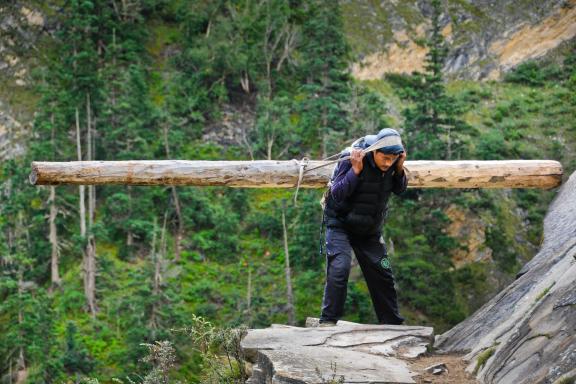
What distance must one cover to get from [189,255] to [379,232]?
24692 millimetres

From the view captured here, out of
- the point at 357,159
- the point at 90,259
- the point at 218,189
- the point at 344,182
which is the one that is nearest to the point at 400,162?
the point at 357,159

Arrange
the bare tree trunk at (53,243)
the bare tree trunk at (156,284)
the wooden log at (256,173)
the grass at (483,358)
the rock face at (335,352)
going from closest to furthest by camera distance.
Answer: the rock face at (335,352)
the grass at (483,358)
the wooden log at (256,173)
the bare tree trunk at (156,284)
the bare tree trunk at (53,243)

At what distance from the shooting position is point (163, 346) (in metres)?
7.33

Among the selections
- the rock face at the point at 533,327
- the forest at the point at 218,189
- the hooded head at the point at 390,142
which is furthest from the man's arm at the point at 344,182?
the forest at the point at 218,189

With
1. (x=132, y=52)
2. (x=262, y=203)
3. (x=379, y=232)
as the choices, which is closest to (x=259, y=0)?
(x=132, y=52)

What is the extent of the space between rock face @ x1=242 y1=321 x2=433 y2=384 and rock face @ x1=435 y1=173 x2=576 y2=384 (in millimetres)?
622

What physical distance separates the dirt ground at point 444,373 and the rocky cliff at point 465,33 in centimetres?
2787

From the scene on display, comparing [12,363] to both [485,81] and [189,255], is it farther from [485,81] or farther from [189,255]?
[485,81]

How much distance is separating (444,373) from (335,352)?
3.21 feet

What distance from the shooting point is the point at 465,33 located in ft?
118

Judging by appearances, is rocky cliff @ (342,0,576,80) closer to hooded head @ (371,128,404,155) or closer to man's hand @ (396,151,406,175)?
man's hand @ (396,151,406,175)

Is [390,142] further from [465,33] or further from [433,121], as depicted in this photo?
[465,33]

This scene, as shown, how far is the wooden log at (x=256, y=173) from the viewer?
367 inches

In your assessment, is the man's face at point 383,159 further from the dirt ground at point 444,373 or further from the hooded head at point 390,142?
the dirt ground at point 444,373
